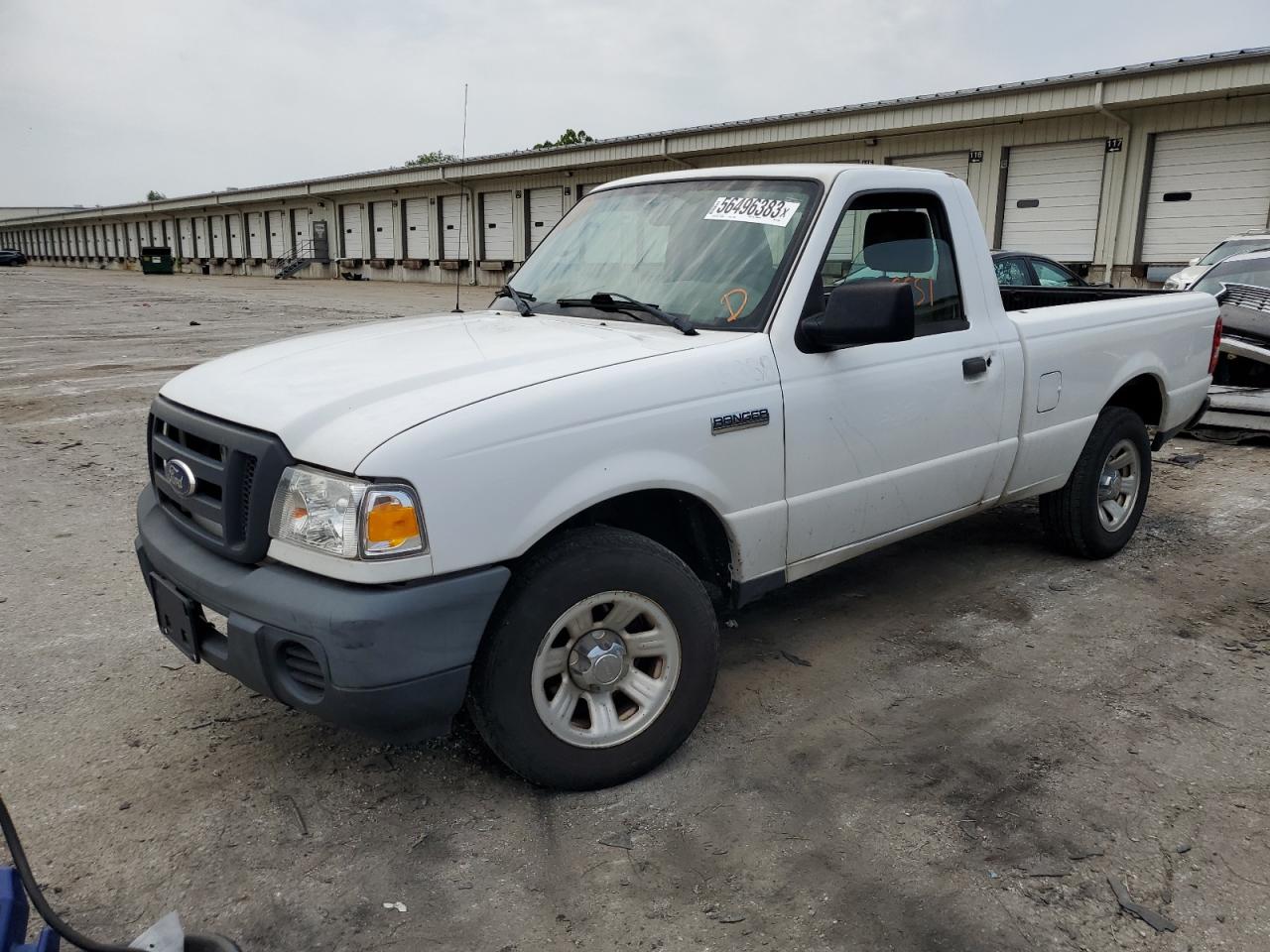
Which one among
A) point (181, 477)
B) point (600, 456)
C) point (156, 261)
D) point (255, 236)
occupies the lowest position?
point (156, 261)

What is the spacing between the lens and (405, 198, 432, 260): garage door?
4122 cm

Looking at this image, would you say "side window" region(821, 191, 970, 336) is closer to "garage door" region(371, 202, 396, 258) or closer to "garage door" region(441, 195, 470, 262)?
"garage door" region(441, 195, 470, 262)

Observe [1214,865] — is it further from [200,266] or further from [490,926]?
[200,266]

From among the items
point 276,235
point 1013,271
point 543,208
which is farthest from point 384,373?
point 276,235

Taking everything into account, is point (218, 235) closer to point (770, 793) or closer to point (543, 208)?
point (543, 208)

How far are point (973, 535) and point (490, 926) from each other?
13.4ft

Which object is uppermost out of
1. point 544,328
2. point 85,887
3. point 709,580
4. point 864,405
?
Answer: point 544,328

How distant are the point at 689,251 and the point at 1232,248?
40.0 ft

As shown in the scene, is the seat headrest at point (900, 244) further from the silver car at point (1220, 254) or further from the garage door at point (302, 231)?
the garage door at point (302, 231)

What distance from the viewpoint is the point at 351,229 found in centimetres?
4672

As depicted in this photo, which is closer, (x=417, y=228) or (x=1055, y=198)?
(x=1055, y=198)

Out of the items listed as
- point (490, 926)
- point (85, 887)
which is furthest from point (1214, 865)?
point (85, 887)

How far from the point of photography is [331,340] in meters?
3.60

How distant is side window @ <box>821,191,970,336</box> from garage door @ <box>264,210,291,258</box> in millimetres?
53477
